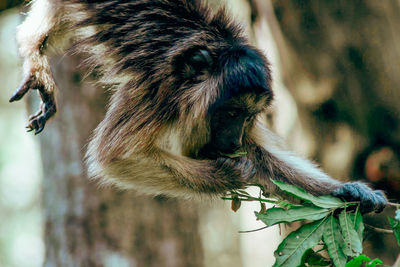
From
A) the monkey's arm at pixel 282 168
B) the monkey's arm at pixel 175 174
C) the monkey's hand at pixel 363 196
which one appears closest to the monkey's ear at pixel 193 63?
the monkey's arm at pixel 175 174

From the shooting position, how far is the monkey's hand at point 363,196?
3.13m

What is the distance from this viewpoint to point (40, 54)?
14.3ft

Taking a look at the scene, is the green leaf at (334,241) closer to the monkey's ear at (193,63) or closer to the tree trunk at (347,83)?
the monkey's ear at (193,63)

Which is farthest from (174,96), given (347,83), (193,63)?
(347,83)

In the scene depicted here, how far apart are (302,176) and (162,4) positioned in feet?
6.12

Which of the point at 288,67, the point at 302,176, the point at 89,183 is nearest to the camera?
the point at 302,176

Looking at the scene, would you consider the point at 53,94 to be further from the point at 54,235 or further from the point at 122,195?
the point at 54,235

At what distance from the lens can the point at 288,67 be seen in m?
5.07

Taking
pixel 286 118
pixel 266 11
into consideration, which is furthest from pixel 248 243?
pixel 266 11

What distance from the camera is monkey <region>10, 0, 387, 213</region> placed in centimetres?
348

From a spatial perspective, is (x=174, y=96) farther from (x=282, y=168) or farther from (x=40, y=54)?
(x=40, y=54)

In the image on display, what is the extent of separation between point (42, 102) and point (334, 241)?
2.81 meters

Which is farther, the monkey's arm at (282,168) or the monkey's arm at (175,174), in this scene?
the monkey's arm at (282,168)

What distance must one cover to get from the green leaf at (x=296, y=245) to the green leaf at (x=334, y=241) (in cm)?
4
